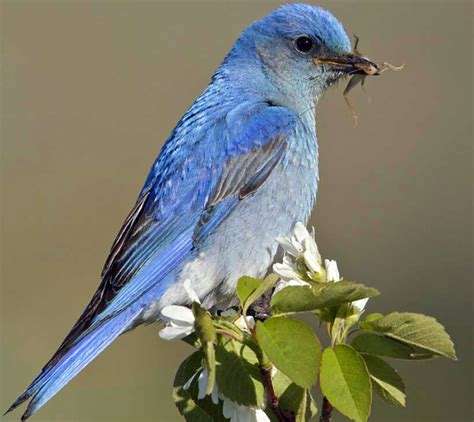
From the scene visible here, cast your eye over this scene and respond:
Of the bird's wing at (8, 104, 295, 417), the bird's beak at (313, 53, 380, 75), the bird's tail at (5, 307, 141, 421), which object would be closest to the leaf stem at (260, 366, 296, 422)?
the bird's tail at (5, 307, 141, 421)

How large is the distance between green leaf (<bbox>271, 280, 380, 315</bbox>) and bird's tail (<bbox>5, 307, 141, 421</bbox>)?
139cm

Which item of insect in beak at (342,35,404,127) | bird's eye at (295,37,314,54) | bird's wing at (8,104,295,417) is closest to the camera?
bird's wing at (8,104,295,417)

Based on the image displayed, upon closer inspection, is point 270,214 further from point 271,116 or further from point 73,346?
point 73,346

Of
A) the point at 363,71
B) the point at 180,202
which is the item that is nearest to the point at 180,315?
the point at 180,202

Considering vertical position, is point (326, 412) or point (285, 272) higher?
point (285, 272)

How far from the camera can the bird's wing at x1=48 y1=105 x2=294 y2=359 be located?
4.16 metres

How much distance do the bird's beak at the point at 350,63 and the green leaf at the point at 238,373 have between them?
2.35 metres

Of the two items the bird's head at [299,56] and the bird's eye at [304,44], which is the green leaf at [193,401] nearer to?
the bird's head at [299,56]

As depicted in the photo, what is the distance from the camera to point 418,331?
263 centimetres

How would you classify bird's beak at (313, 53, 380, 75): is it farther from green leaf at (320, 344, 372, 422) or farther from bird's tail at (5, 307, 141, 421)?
green leaf at (320, 344, 372, 422)

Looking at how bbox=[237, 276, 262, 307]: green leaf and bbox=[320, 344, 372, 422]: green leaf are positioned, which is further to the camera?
bbox=[237, 276, 262, 307]: green leaf

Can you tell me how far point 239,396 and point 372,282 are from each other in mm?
5796

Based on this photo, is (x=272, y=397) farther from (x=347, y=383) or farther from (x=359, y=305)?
(x=359, y=305)

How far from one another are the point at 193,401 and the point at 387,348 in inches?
23.1
